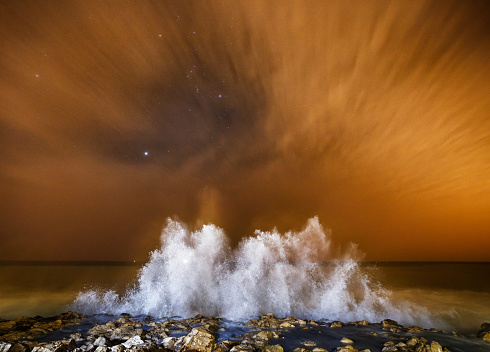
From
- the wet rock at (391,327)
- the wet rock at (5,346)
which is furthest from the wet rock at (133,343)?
the wet rock at (391,327)

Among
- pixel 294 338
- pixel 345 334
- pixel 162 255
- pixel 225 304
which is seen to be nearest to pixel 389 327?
pixel 345 334

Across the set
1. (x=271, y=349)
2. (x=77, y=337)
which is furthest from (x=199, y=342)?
(x=77, y=337)

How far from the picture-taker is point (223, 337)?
11.4m

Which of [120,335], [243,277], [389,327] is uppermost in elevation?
[243,277]

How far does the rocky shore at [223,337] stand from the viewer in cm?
910

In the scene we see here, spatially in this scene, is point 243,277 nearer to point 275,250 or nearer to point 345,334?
point 275,250

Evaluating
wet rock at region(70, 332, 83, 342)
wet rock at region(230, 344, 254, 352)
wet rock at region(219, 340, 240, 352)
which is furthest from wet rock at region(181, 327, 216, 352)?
wet rock at region(70, 332, 83, 342)

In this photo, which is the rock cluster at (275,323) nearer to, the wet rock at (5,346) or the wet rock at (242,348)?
the wet rock at (242,348)

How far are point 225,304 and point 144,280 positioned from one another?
820 centimetres

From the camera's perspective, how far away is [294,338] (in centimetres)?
1123

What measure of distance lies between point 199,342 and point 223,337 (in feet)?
8.10

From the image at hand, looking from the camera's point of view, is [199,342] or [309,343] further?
[309,343]

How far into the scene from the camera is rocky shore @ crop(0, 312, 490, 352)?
29.9 ft

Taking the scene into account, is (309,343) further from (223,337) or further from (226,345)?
(223,337)
